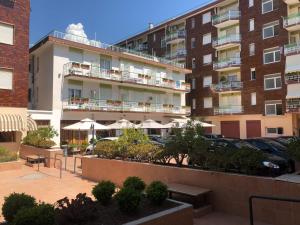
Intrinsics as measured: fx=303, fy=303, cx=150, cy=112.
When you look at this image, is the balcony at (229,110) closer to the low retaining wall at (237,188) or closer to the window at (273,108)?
the window at (273,108)

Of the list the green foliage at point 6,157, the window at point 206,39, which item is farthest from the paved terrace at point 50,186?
the window at point 206,39

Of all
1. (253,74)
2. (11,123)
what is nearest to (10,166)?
(11,123)

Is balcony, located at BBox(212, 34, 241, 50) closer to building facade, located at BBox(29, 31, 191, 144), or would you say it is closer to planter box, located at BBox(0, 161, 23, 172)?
building facade, located at BBox(29, 31, 191, 144)

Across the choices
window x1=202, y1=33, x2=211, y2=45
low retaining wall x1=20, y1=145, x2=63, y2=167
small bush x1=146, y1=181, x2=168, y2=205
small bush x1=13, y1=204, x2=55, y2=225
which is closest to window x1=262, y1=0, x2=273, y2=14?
window x1=202, y1=33, x2=211, y2=45

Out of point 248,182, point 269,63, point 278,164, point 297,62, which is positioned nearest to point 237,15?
point 269,63

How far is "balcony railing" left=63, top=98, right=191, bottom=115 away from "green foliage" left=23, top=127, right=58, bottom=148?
770cm

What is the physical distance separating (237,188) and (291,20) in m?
31.5

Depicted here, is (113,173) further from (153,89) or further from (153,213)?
(153,89)

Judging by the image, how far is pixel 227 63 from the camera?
1626 inches

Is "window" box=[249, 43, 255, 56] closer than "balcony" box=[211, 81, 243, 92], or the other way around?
"window" box=[249, 43, 255, 56]

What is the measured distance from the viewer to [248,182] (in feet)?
28.7

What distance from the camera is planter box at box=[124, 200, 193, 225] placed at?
624cm

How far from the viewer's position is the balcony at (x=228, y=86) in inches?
1597

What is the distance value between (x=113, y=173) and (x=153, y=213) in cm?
633
